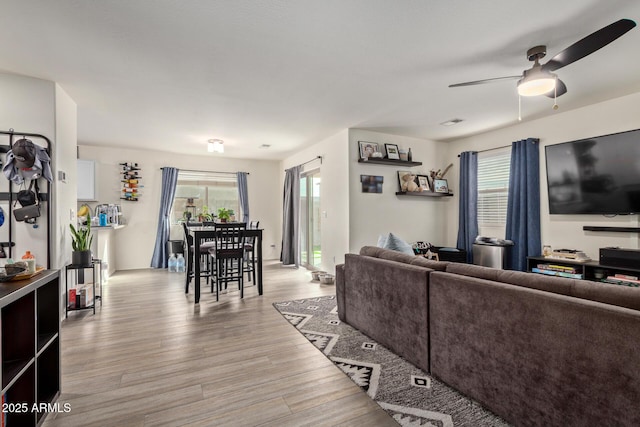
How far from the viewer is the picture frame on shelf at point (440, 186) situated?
5.56 metres

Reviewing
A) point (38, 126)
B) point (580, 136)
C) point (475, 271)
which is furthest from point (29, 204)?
point (580, 136)

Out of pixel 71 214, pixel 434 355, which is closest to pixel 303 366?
pixel 434 355

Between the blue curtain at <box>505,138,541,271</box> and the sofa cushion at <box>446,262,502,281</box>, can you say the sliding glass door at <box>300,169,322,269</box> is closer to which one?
the blue curtain at <box>505,138,541,271</box>

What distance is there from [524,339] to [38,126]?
170 inches

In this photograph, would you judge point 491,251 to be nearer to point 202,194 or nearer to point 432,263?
point 432,263

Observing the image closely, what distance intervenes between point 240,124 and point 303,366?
3540 millimetres

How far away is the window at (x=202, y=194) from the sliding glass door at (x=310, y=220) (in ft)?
5.74

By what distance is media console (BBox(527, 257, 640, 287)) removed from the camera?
320cm

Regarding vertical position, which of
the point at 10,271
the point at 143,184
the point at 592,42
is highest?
the point at 592,42

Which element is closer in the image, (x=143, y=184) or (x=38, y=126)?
(x=38, y=126)

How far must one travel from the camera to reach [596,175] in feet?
12.2

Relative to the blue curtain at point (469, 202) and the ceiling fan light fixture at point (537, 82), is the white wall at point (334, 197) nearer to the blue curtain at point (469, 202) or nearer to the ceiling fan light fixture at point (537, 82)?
the blue curtain at point (469, 202)

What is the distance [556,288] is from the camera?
58.6 inches

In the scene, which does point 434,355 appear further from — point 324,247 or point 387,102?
point 324,247
